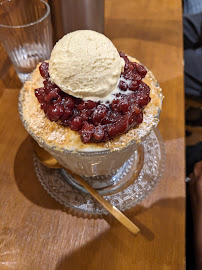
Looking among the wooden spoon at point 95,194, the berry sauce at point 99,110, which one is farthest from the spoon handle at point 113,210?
the berry sauce at point 99,110

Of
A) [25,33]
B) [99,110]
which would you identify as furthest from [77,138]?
[25,33]

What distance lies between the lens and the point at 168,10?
5.21ft

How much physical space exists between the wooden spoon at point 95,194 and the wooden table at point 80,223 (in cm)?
3

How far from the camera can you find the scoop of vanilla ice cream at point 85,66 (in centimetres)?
67

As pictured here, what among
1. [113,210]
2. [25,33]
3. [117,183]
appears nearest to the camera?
[113,210]

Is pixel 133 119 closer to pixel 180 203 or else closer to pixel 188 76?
pixel 180 203

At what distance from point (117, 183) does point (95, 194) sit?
0.39 feet

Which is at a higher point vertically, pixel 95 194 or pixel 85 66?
pixel 85 66

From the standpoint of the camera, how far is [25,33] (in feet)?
3.68

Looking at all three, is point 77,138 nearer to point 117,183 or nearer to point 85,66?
point 85,66

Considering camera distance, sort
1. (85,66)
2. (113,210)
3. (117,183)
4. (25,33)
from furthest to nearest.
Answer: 1. (25,33)
2. (117,183)
3. (113,210)
4. (85,66)

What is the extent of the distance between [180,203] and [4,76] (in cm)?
103

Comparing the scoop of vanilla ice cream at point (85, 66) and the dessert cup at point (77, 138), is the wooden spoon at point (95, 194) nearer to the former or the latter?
the dessert cup at point (77, 138)

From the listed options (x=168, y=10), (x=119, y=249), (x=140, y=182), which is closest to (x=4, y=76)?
(x=140, y=182)
